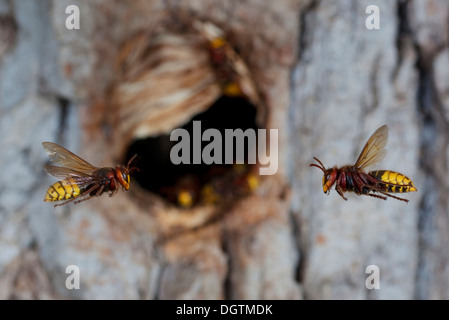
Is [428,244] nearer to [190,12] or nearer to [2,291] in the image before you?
[190,12]

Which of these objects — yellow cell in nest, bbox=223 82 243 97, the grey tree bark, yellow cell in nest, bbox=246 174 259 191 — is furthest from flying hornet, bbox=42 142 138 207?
yellow cell in nest, bbox=223 82 243 97

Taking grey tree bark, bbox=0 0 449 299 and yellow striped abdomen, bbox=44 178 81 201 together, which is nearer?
yellow striped abdomen, bbox=44 178 81 201

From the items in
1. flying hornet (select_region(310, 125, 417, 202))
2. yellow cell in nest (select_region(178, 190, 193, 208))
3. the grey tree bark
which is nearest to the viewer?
flying hornet (select_region(310, 125, 417, 202))

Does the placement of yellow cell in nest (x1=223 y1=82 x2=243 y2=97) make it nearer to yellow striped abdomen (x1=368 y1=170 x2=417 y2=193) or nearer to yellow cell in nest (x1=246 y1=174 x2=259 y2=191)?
yellow cell in nest (x1=246 y1=174 x2=259 y2=191)

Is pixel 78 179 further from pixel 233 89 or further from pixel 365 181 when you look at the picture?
pixel 233 89

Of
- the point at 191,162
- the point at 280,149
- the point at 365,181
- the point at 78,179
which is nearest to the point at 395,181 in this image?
the point at 365,181

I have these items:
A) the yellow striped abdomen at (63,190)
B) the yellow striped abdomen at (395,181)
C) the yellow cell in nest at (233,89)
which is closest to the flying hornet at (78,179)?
the yellow striped abdomen at (63,190)

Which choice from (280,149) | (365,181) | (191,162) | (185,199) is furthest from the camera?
(191,162)
